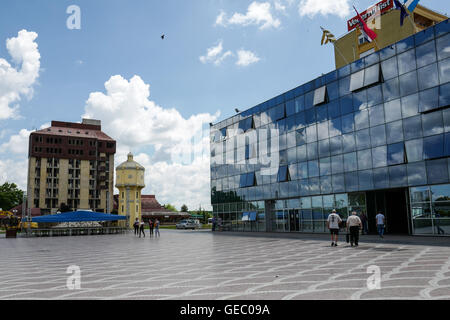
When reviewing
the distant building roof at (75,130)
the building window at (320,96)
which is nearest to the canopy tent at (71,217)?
the building window at (320,96)

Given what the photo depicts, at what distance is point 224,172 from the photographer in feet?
153

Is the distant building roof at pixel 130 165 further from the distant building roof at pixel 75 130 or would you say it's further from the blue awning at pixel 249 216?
the distant building roof at pixel 75 130

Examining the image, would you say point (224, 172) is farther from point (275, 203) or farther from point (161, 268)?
point (161, 268)

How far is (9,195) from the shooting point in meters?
95.4

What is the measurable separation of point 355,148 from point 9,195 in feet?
305

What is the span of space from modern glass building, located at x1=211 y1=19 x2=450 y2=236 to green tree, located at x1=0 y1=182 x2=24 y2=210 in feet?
239

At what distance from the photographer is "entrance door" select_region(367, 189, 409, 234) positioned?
99.1 feet

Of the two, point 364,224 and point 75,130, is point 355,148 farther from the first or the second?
point 75,130

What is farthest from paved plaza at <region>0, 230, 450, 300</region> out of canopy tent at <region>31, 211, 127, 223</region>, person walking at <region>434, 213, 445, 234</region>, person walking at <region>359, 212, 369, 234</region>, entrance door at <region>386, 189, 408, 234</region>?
canopy tent at <region>31, 211, 127, 223</region>

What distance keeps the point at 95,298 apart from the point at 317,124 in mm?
29029

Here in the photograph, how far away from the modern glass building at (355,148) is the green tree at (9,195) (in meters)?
72.7

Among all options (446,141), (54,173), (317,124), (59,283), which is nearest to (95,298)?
(59,283)

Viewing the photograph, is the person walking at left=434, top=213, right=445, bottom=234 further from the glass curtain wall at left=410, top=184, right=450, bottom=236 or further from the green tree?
the green tree

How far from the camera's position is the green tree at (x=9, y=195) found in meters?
93.6
